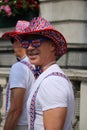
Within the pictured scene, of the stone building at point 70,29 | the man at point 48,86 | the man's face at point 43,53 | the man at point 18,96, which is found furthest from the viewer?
the stone building at point 70,29

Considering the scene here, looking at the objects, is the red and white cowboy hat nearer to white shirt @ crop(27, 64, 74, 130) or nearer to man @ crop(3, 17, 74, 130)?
man @ crop(3, 17, 74, 130)

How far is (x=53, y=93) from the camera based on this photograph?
2.58 m

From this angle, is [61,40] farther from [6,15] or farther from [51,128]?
[6,15]

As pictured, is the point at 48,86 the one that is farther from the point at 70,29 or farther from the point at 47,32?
the point at 70,29

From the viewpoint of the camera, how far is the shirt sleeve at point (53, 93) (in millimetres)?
2580

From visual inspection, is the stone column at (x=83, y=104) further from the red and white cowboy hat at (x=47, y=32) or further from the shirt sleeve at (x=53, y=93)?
the shirt sleeve at (x=53, y=93)

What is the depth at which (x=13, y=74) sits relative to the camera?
3848mm

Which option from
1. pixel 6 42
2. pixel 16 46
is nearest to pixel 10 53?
pixel 6 42

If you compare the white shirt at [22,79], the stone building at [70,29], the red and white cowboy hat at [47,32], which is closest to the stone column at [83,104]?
the stone building at [70,29]

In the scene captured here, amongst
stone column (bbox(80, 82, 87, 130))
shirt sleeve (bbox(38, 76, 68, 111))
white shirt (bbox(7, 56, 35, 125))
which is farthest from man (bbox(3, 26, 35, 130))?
stone column (bbox(80, 82, 87, 130))

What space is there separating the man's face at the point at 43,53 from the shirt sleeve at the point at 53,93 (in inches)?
6.8

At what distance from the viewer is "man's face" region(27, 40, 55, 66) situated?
2805 millimetres

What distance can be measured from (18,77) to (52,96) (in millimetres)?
1273

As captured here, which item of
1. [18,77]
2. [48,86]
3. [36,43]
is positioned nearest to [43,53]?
[36,43]
